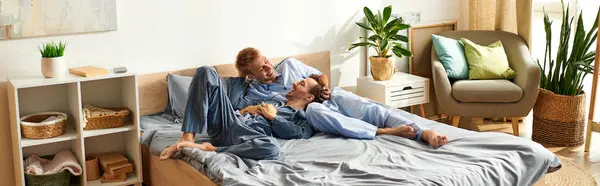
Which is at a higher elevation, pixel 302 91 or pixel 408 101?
pixel 302 91

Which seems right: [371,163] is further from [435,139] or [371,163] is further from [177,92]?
[177,92]

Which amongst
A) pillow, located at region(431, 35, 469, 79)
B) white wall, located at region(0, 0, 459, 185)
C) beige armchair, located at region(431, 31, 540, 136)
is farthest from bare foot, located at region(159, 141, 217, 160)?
pillow, located at region(431, 35, 469, 79)

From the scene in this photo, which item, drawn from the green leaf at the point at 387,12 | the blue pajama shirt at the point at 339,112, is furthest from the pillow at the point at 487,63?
the blue pajama shirt at the point at 339,112

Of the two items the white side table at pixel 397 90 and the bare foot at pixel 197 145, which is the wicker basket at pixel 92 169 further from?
the white side table at pixel 397 90

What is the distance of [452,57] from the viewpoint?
207 inches

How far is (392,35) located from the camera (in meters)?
5.02

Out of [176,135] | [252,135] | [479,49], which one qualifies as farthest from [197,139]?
[479,49]

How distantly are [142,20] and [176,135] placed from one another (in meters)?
0.75

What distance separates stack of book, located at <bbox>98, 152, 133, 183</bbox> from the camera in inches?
158

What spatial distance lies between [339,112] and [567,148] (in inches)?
71.0

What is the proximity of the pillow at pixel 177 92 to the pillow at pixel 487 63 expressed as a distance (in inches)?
80.6

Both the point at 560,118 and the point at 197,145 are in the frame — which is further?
the point at 560,118

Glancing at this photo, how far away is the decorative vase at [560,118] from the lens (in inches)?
195

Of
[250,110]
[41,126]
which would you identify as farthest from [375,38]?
[41,126]
